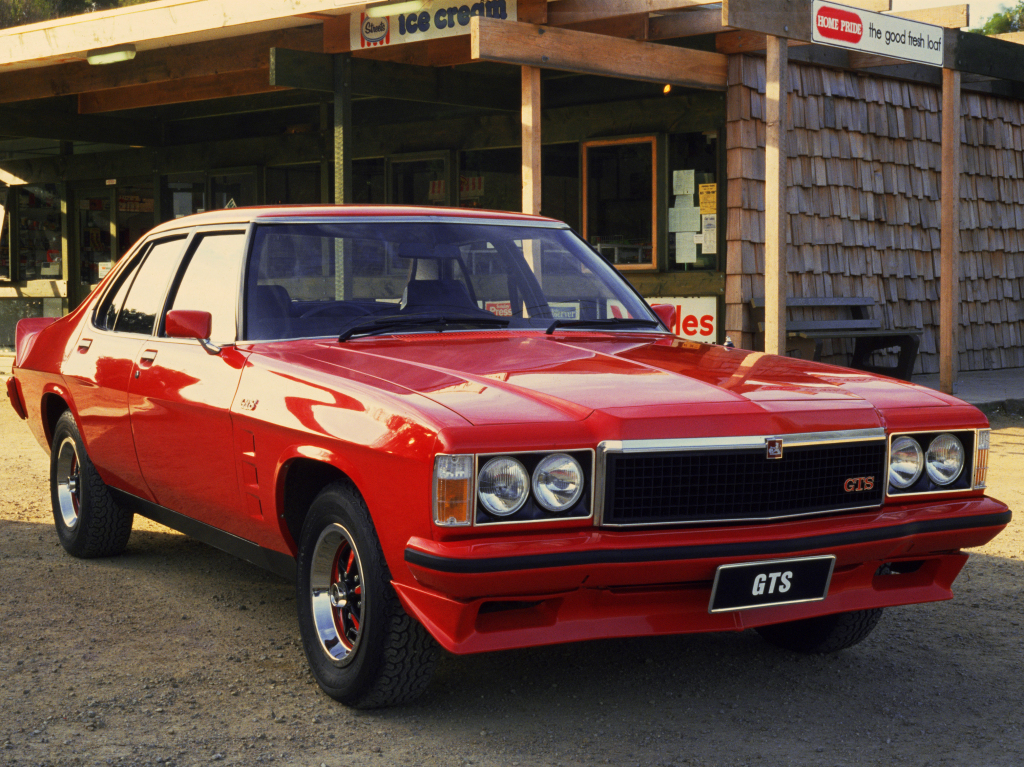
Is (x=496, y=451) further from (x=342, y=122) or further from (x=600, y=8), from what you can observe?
(x=342, y=122)

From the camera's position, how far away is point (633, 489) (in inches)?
129

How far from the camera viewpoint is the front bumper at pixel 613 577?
313 cm

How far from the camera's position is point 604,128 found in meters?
12.3

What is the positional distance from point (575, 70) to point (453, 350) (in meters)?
5.66

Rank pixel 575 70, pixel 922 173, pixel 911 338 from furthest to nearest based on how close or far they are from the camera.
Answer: pixel 922 173, pixel 911 338, pixel 575 70

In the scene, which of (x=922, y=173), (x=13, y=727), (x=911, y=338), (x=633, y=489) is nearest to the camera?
(x=633, y=489)

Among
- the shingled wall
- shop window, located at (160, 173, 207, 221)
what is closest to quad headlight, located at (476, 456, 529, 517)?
the shingled wall

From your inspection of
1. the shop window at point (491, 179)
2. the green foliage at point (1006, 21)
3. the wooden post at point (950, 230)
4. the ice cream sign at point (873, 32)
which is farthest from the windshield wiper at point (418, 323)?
the green foliage at point (1006, 21)

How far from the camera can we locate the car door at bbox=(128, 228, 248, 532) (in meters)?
4.27

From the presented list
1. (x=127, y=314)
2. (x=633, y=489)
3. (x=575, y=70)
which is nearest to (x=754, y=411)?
(x=633, y=489)

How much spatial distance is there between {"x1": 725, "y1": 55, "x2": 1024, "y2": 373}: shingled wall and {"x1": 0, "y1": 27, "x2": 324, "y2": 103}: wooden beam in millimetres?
4126

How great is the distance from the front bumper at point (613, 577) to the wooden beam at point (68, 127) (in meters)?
13.0

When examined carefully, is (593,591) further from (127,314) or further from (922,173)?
(922,173)

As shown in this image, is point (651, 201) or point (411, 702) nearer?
point (411, 702)
